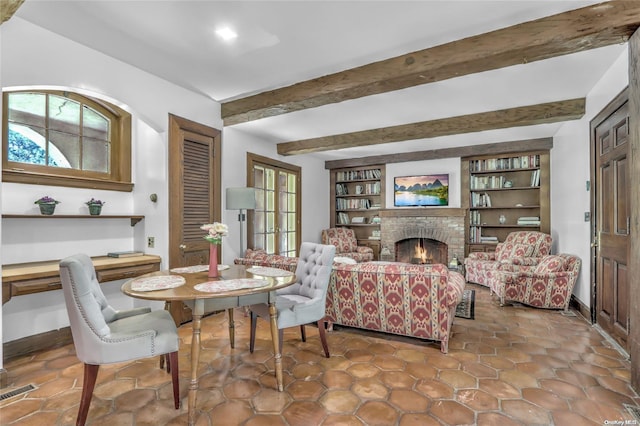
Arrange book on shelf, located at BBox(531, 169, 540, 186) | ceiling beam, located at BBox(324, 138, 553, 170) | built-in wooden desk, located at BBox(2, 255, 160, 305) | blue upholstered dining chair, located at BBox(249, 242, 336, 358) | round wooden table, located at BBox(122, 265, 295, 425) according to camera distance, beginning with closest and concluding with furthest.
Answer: round wooden table, located at BBox(122, 265, 295, 425)
built-in wooden desk, located at BBox(2, 255, 160, 305)
blue upholstered dining chair, located at BBox(249, 242, 336, 358)
ceiling beam, located at BBox(324, 138, 553, 170)
book on shelf, located at BBox(531, 169, 540, 186)

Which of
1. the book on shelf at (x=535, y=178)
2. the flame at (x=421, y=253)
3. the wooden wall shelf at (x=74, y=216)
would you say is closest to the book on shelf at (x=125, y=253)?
the wooden wall shelf at (x=74, y=216)

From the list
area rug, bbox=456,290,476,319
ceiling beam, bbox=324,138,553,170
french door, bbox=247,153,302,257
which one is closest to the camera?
area rug, bbox=456,290,476,319

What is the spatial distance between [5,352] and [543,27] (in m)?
4.87

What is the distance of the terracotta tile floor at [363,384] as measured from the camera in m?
1.89

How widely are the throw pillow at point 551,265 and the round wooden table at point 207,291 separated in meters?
3.50

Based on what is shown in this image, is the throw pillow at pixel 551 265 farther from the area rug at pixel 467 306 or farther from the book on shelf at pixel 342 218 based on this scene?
the book on shelf at pixel 342 218

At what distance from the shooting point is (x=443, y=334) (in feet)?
9.10

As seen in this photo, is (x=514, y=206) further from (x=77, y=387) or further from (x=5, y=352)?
(x=5, y=352)

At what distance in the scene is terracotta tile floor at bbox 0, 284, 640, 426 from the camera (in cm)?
189

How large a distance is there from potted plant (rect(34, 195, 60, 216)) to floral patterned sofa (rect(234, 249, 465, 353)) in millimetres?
2618

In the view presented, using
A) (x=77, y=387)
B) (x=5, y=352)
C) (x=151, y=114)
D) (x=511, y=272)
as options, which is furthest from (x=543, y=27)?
(x=5, y=352)

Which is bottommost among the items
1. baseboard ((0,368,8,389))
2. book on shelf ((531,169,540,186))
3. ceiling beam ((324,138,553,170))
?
baseboard ((0,368,8,389))

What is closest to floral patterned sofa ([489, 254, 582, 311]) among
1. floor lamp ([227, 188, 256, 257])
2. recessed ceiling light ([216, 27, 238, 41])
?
floor lamp ([227, 188, 256, 257])

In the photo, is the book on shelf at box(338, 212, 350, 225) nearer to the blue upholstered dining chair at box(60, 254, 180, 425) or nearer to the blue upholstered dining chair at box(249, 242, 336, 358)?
the blue upholstered dining chair at box(249, 242, 336, 358)
